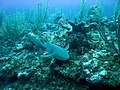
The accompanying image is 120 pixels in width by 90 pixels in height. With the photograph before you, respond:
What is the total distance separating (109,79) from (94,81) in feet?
1.03

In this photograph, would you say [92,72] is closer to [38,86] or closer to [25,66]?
[38,86]

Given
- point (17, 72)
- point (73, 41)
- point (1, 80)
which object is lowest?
point (1, 80)

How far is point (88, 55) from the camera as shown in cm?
446

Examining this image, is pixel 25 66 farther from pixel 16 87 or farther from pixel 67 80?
pixel 67 80

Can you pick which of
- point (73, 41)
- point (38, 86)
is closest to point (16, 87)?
point (38, 86)

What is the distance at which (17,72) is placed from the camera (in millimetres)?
4961

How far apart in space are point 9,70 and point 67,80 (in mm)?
2219

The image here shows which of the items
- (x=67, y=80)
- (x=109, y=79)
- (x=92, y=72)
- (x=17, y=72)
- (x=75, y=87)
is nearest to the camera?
(x=109, y=79)

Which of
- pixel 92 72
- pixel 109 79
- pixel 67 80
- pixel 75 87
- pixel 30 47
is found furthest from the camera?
pixel 30 47

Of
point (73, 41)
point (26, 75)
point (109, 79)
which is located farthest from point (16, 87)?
point (109, 79)

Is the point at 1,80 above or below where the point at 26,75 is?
below

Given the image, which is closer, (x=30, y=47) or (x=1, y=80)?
(x=1, y=80)

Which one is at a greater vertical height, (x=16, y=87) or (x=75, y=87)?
(x=75, y=87)

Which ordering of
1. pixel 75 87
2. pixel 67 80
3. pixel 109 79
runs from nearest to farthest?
pixel 109 79
pixel 75 87
pixel 67 80
